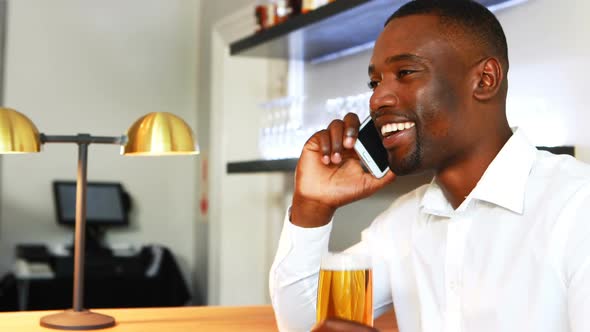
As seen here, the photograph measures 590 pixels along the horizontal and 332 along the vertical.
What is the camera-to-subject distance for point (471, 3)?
52.6 inches

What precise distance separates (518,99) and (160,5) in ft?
11.3

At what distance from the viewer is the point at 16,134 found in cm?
161

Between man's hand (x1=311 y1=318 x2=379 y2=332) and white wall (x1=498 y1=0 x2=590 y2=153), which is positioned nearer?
man's hand (x1=311 y1=318 x2=379 y2=332)

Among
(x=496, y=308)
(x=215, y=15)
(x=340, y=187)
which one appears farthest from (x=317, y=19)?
(x=215, y=15)

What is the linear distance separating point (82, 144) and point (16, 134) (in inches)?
6.8

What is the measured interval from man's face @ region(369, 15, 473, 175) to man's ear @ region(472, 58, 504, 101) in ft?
0.06

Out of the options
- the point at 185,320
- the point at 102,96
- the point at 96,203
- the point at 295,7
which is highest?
the point at 295,7

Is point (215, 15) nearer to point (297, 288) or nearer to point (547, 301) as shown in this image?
point (297, 288)

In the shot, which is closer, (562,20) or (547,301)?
(547,301)

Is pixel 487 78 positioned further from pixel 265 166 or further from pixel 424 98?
pixel 265 166

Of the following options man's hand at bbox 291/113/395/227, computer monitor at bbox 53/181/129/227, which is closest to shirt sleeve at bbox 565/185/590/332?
man's hand at bbox 291/113/395/227

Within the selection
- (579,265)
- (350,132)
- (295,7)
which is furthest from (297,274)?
(295,7)

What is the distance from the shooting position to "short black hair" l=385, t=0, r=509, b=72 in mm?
1286

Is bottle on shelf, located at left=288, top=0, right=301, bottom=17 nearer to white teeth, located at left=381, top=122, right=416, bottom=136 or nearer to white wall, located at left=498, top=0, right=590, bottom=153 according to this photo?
white wall, located at left=498, top=0, right=590, bottom=153
